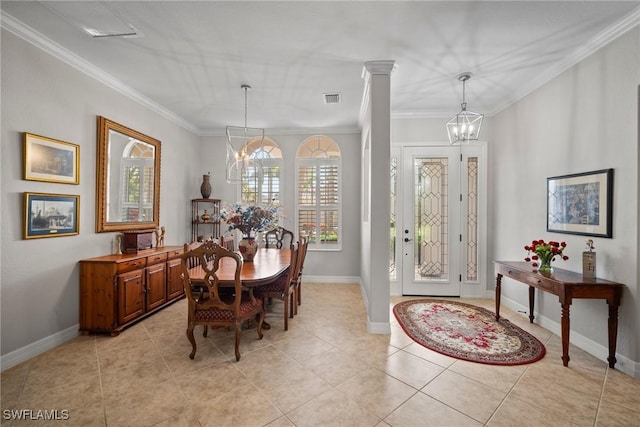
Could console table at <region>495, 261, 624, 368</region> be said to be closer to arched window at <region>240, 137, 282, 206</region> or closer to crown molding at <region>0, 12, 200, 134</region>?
arched window at <region>240, 137, 282, 206</region>

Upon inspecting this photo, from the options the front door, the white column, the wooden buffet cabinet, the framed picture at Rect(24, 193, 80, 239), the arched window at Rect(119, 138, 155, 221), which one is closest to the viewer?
the framed picture at Rect(24, 193, 80, 239)

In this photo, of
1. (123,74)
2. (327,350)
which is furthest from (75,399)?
(123,74)

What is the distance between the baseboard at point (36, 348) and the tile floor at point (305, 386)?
79mm

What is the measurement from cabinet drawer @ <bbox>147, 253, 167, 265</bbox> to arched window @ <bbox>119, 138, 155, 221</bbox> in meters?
0.66

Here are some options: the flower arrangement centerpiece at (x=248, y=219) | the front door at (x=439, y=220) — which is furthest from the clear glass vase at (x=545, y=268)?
the flower arrangement centerpiece at (x=248, y=219)

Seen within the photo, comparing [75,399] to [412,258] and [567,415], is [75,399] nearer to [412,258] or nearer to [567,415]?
[567,415]

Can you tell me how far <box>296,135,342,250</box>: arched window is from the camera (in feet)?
17.4

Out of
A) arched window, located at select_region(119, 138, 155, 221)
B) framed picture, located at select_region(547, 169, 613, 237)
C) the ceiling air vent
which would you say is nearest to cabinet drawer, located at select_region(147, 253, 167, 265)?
arched window, located at select_region(119, 138, 155, 221)

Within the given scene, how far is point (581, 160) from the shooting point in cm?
278

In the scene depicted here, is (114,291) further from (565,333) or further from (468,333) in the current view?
(565,333)

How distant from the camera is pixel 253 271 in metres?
2.87

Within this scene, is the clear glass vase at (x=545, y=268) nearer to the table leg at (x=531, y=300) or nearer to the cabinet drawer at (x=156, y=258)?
the table leg at (x=531, y=300)

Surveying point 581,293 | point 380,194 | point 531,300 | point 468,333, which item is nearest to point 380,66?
point 380,194

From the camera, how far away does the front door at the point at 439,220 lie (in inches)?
172
